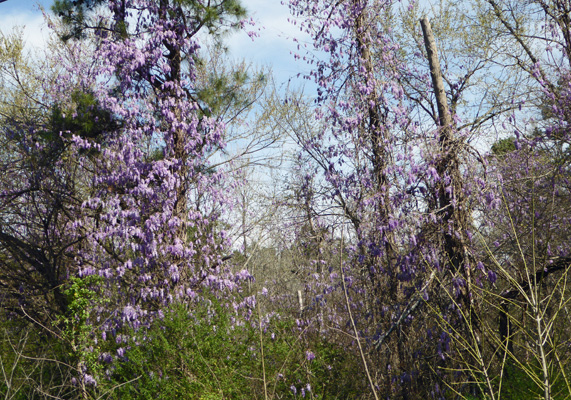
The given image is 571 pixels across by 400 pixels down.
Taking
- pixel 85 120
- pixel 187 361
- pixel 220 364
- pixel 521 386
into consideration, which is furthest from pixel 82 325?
pixel 521 386

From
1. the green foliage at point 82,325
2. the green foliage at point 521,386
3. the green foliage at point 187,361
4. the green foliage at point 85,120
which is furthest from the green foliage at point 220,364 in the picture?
the green foliage at point 85,120

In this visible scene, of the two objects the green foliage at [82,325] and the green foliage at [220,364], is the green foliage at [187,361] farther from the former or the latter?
the green foliage at [82,325]

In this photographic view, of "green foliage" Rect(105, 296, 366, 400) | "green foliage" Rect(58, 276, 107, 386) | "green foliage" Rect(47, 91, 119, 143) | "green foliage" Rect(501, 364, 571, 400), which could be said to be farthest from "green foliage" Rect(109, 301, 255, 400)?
"green foliage" Rect(47, 91, 119, 143)

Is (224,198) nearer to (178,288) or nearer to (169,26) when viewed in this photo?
(178,288)

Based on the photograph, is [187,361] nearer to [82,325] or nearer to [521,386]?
[82,325]

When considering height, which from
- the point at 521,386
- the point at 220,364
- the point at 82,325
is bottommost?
the point at 521,386

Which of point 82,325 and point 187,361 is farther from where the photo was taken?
point 82,325

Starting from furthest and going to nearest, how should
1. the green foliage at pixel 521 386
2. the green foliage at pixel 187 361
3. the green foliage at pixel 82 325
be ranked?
the green foliage at pixel 82 325
the green foliage at pixel 187 361
the green foliage at pixel 521 386

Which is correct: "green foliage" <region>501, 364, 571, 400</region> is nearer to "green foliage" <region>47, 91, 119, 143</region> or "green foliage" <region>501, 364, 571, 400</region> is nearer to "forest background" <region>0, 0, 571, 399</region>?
"forest background" <region>0, 0, 571, 399</region>

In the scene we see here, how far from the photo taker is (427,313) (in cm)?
691

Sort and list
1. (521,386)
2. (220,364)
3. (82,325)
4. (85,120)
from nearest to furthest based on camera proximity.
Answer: (521,386) → (220,364) → (82,325) → (85,120)

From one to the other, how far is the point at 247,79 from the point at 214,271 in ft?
13.6

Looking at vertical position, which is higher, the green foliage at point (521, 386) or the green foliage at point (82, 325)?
the green foliage at point (82, 325)

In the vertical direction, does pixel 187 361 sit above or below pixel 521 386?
above
